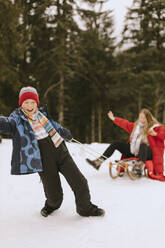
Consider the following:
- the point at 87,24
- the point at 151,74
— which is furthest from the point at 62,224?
the point at 87,24

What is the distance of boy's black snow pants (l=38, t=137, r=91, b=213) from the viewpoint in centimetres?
227

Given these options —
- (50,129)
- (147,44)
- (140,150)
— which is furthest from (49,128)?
(147,44)

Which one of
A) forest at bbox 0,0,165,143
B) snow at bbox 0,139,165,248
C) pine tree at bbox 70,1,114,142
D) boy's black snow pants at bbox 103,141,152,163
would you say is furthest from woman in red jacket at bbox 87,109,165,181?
pine tree at bbox 70,1,114,142

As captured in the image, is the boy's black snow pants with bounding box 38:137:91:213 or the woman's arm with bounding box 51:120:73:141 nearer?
the boy's black snow pants with bounding box 38:137:91:213

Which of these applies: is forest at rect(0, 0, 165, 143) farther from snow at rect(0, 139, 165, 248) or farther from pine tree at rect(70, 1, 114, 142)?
snow at rect(0, 139, 165, 248)

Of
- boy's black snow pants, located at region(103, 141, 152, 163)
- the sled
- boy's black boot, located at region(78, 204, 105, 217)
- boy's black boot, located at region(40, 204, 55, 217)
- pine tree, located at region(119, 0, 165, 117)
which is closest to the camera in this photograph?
boy's black boot, located at region(78, 204, 105, 217)

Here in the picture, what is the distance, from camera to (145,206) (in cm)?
282

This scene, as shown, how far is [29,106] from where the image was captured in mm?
2182

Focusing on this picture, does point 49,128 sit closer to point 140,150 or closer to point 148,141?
point 140,150

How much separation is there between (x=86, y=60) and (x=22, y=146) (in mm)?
12386

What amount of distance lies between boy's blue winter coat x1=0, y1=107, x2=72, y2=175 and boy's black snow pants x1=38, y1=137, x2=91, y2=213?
4.7 inches

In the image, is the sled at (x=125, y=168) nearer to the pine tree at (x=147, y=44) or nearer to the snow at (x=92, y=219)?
the snow at (x=92, y=219)

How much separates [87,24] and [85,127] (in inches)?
304

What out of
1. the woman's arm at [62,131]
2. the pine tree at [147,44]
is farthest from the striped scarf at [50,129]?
the pine tree at [147,44]
